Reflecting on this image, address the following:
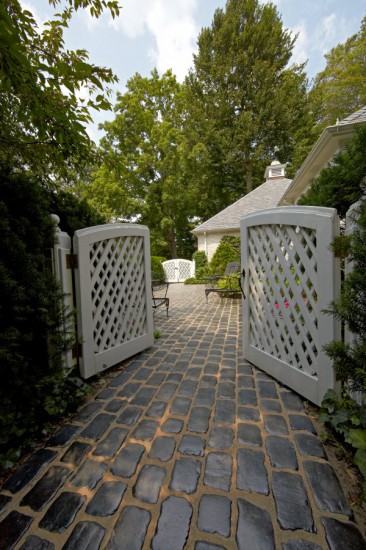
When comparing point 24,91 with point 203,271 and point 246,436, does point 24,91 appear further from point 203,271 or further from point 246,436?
point 203,271

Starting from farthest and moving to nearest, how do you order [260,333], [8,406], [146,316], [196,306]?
[196,306] → [146,316] → [260,333] → [8,406]

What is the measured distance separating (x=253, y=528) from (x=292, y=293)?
180 cm

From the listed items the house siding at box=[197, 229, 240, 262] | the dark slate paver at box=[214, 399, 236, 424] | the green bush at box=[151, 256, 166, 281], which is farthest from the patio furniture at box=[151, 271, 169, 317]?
the house siding at box=[197, 229, 240, 262]

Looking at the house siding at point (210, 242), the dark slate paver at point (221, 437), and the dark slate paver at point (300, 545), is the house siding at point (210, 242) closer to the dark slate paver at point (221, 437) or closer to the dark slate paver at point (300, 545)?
the dark slate paver at point (221, 437)

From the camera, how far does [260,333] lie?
2936mm

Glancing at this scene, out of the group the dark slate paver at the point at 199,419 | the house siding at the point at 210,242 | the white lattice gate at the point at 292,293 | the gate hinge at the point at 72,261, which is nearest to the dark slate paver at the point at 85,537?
the dark slate paver at the point at 199,419

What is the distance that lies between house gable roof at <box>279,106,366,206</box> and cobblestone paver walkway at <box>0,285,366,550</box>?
3.00 m

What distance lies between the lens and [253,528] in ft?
3.88

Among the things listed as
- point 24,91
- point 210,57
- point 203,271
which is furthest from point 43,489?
point 210,57

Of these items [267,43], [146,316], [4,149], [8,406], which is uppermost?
[267,43]

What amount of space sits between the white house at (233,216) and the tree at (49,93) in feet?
34.5

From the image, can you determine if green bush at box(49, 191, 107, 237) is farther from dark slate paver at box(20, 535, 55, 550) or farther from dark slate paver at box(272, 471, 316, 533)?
dark slate paver at box(272, 471, 316, 533)

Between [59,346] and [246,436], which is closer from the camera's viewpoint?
[246,436]

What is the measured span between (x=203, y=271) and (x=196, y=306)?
6348 millimetres
